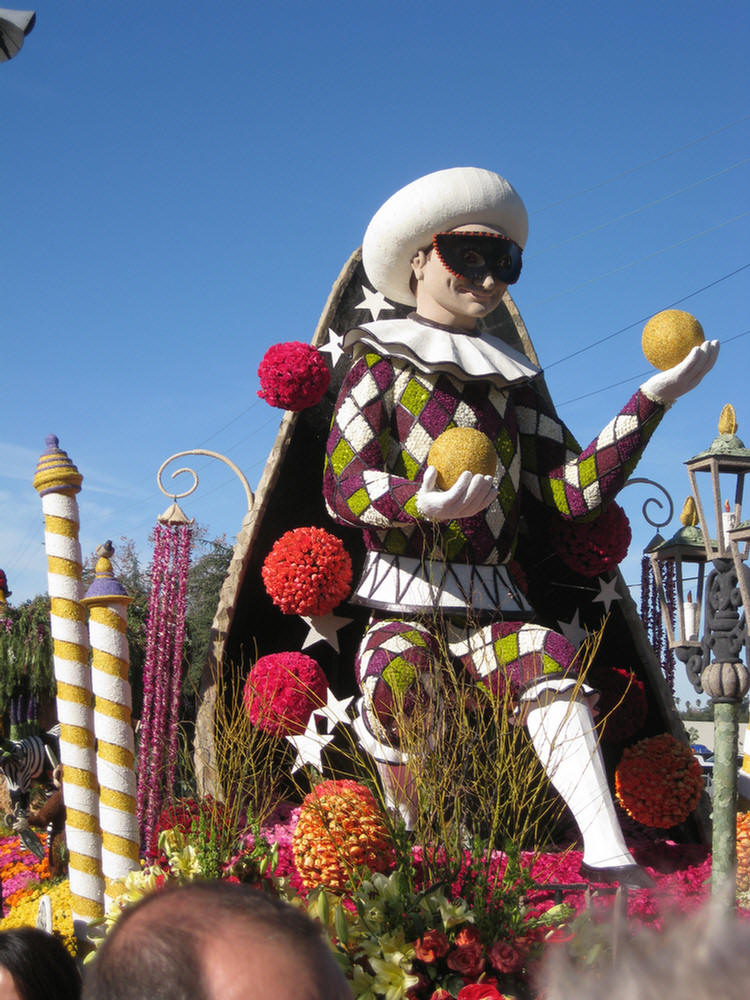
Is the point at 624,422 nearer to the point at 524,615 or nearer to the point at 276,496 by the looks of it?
the point at 524,615

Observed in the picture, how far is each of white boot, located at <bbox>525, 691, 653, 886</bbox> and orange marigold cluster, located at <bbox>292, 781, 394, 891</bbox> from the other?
548 mm

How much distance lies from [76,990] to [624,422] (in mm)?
2648

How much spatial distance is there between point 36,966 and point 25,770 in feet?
14.8

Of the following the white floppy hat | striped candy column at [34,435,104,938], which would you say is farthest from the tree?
the white floppy hat

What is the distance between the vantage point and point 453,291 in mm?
3920

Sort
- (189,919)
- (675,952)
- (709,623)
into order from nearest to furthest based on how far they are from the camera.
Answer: (675,952)
(189,919)
(709,623)

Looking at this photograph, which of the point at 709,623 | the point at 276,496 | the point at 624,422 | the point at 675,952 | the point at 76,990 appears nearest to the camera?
the point at 675,952

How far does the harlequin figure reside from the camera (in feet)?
11.5

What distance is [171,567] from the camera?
523 centimetres

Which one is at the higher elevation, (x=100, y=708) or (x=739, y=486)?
(x=739, y=486)

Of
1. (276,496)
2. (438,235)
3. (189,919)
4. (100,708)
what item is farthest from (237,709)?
(189,919)

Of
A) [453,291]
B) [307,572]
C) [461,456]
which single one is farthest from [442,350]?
[307,572]

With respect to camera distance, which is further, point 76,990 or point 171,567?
point 171,567

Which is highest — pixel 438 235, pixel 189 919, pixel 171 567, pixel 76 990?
pixel 438 235
